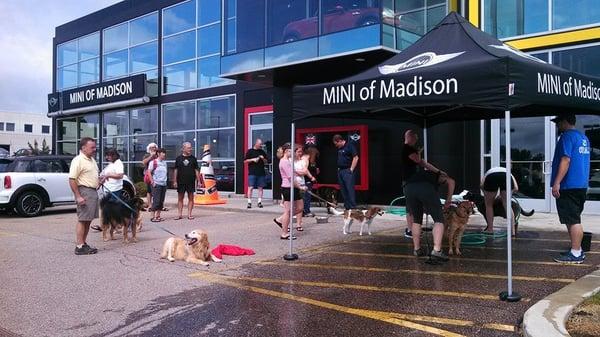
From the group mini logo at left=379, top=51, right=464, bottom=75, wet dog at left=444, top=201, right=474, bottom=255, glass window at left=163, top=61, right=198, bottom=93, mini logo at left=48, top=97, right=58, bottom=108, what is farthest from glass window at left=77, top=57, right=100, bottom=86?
wet dog at left=444, top=201, right=474, bottom=255

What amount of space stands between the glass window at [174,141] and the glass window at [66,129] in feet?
26.5

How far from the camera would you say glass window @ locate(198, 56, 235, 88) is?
19880mm

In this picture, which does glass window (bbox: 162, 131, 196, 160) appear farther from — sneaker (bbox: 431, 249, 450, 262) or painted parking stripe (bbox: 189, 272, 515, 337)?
painted parking stripe (bbox: 189, 272, 515, 337)

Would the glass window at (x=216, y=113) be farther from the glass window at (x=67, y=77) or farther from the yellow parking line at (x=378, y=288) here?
the yellow parking line at (x=378, y=288)

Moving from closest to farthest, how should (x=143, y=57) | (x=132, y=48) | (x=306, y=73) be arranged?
(x=306, y=73), (x=143, y=57), (x=132, y=48)

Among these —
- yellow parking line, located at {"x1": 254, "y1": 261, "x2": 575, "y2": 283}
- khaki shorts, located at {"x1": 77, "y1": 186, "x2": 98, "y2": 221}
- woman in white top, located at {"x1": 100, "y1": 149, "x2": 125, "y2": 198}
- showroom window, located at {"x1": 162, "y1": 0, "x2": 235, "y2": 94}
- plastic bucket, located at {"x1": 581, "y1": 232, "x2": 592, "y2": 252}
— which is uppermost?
showroom window, located at {"x1": 162, "y1": 0, "x2": 235, "y2": 94}

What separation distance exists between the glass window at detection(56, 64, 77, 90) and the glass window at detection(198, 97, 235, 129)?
1082 cm

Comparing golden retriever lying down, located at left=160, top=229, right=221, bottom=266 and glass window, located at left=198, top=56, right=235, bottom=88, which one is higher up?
glass window, located at left=198, top=56, right=235, bottom=88

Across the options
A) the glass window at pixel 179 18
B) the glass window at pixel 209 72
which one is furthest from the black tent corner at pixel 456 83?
the glass window at pixel 179 18

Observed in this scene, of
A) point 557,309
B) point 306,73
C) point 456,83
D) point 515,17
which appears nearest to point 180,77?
point 306,73

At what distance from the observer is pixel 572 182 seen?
22.0 ft

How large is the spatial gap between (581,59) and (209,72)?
12815 mm

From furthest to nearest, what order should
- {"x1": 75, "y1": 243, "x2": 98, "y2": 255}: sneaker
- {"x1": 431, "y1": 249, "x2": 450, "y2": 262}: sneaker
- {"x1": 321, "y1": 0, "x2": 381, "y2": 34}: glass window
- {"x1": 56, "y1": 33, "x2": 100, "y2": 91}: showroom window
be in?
{"x1": 56, "y1": 33, "x2": 100, "y2": 91}: showroom window, {"x1": 321, "y1": 0, "x2": 381, "y2": 34}: glass window, {"x1": 75, "y1": 243, "x2": 98, "y2": 255}: sneaker, {"x1": 431, "y1": 249, "x2": 450, "y2": 262}: sneaker

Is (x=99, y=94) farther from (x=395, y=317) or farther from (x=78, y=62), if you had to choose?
(x=395, y=317)
